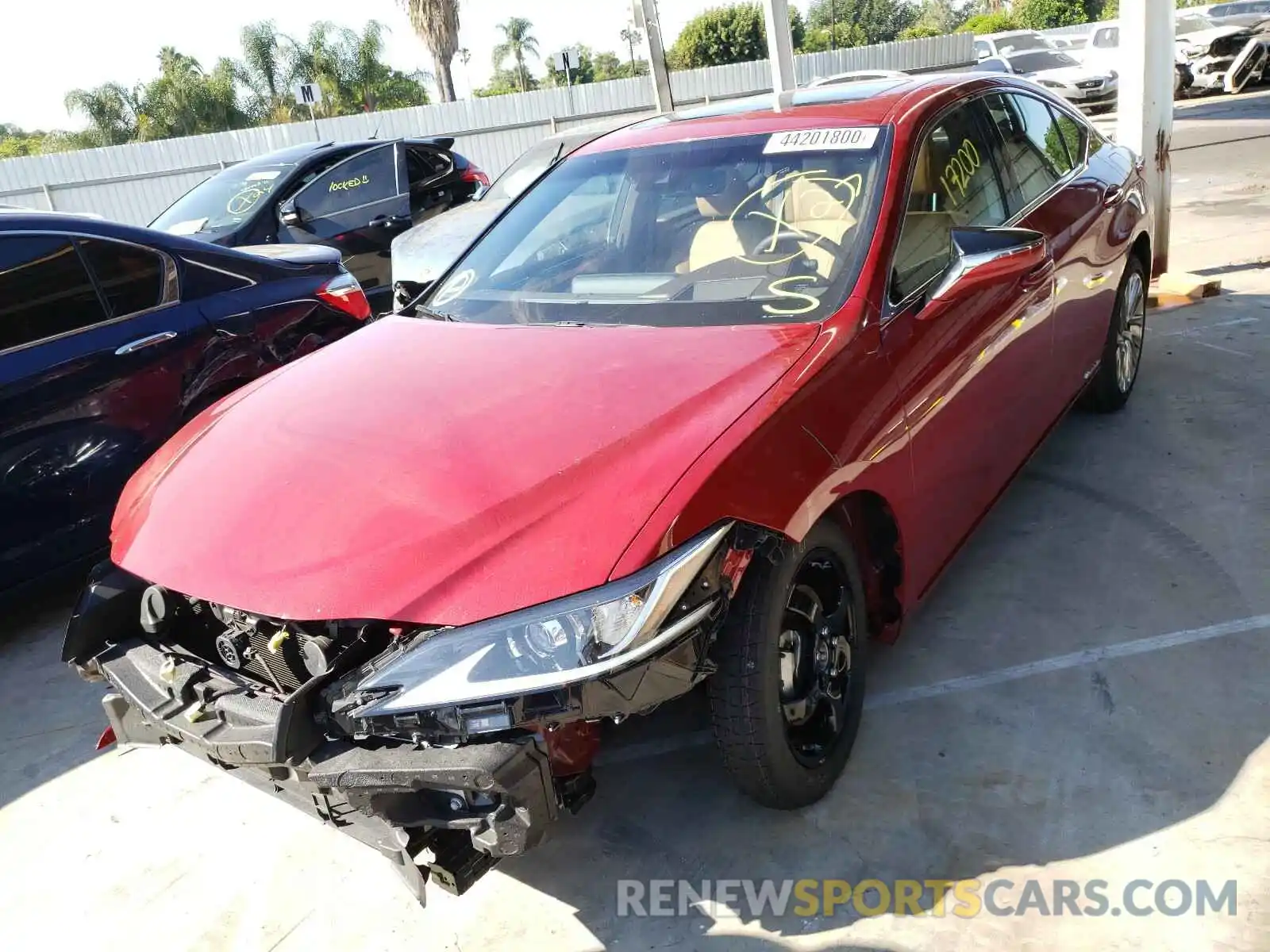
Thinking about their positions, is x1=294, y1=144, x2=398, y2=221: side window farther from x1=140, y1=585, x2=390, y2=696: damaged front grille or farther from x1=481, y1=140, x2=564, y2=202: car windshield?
x1=140, y1=585, x2=390, y2=696: damaged front grille

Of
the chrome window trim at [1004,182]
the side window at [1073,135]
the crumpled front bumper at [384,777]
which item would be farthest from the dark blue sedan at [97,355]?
the side window at [1073,135]

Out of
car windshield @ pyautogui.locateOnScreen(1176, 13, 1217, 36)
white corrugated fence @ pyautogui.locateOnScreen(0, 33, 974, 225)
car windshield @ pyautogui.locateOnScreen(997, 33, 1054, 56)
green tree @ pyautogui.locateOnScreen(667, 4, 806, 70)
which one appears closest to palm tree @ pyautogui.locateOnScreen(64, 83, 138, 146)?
green tree @ pyautogui.locateOnScreen(667, 4, 806, 70)

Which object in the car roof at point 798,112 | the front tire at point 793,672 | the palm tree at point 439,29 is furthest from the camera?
the palm tree at point 439,29

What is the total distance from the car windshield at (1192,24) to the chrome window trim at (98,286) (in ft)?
76.7

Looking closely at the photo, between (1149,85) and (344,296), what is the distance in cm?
540

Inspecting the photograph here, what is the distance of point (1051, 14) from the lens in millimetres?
40594

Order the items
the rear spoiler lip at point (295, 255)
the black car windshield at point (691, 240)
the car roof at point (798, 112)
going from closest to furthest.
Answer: the black car windshield at point (691, 240) < the car roof at point (798, 112) < the rear spoiler lip at point (295, 255)

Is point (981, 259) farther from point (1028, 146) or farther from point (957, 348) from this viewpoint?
point (1028, 146)

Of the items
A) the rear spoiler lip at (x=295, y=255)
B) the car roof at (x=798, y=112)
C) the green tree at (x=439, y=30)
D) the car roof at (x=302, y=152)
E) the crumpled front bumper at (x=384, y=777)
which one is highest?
the green tree at (x=439, y=30)

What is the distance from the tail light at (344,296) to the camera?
195 inches

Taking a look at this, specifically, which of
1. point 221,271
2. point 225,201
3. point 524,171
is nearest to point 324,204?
point 225,201

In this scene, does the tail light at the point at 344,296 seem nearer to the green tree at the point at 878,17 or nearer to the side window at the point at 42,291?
the side window at the point at 42,291

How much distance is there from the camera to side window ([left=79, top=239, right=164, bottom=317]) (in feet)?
13.6

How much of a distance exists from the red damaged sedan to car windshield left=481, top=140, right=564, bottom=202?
13.8ft
